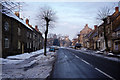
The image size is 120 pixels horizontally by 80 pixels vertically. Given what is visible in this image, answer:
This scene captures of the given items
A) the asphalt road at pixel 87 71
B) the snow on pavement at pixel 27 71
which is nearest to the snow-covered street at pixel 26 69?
the snow on pavement at pixel 27 71

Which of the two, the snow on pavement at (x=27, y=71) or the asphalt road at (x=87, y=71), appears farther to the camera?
the snow on pavement at (x=27, y=71)

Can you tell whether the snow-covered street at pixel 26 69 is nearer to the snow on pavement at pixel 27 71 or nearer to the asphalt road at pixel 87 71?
the snow on pavement at pixel 27 71

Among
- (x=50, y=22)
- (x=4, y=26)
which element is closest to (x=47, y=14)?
(x=50, y=22)

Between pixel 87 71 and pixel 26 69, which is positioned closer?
pixel 87 71

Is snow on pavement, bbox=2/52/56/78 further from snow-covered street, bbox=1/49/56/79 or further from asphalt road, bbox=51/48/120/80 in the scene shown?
asphalt road, bbox=51/48/120/80

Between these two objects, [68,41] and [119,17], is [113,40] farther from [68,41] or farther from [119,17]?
[68,41]

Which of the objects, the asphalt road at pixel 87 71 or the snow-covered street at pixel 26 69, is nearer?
the asphalt road at pixel 87 71

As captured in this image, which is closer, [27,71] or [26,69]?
[27,71]

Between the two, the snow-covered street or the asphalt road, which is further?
the snow-covered street

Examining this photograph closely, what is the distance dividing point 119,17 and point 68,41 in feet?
433

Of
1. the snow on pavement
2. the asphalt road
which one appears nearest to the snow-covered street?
the snow on pavement

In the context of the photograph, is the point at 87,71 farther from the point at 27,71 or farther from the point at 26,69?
the point at 26,69

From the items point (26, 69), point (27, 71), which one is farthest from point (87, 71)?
point (26, 69)

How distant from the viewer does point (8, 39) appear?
20500 millimetres
